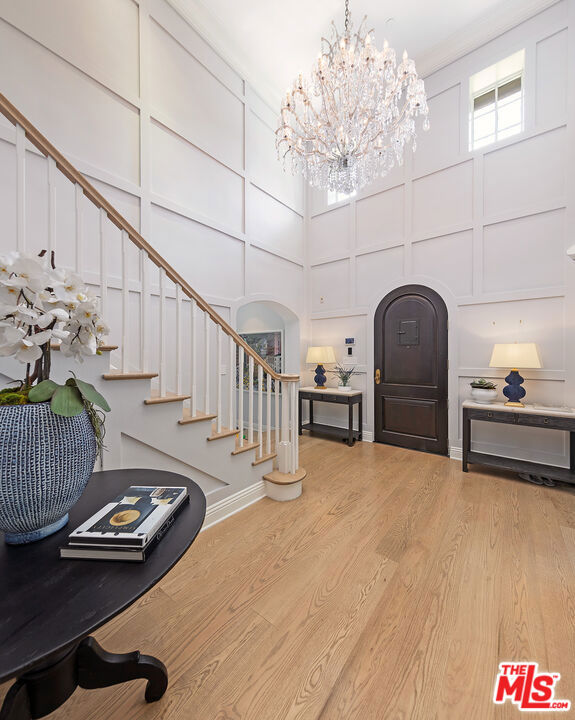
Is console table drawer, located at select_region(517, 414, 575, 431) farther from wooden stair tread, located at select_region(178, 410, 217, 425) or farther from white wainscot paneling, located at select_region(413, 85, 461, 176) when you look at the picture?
white wainscot paneling, located at select_region(413, 85, 461, 176)

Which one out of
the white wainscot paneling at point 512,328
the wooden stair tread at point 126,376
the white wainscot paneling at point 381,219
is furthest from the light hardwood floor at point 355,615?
the white wainscot paneling at point 381,219

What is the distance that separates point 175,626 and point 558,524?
2.72 meters

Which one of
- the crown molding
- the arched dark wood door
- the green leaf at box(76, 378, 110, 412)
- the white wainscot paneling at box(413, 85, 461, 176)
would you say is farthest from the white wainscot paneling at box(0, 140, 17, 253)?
the crown molding

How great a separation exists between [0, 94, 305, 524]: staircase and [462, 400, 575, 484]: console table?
197 centimetres

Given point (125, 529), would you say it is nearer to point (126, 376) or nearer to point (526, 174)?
point (126, 376)

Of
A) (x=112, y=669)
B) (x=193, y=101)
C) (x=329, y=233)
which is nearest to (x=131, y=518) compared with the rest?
(x=112, y=669)

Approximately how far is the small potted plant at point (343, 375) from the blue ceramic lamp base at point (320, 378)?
192 mm

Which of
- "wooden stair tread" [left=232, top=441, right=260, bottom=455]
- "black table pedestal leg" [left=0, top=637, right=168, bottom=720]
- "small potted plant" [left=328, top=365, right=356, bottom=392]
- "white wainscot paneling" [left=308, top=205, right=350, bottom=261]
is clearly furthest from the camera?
"white wainscot paneling" [left=308, top=205, right=350, bottom=261]

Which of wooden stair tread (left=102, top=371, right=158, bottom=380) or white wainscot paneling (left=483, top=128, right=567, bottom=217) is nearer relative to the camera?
wooden stair tread (left=102, top=371, right=158, bottom=380)

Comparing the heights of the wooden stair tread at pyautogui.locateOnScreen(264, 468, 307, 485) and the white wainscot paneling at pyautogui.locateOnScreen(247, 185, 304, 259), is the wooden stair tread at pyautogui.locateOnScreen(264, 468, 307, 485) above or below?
below

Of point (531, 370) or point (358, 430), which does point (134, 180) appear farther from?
point (531, 370)

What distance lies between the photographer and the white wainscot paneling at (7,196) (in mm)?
2080

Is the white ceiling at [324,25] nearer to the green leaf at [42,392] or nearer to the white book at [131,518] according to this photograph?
the green leaf at [42,392]

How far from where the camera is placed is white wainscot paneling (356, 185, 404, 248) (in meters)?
4.17
